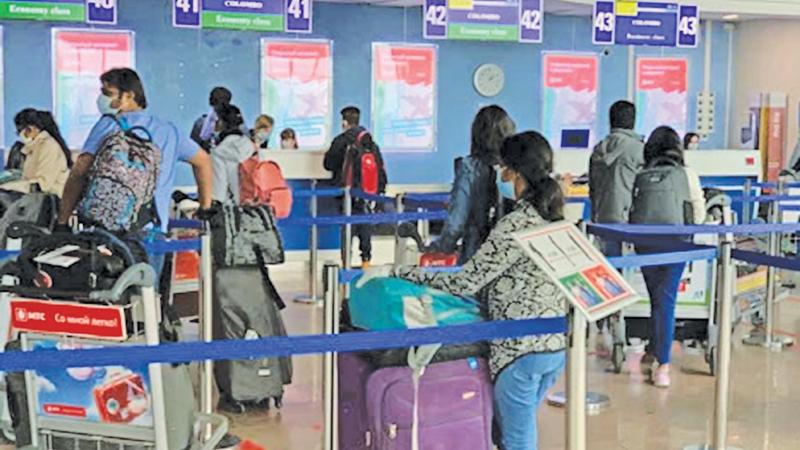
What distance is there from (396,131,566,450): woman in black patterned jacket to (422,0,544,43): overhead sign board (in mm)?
7994

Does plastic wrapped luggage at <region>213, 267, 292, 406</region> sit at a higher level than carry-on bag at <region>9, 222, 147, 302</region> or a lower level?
lower

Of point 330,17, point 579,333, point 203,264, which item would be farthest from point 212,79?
point 579,333

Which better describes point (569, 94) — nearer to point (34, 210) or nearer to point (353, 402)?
point (34, 210)

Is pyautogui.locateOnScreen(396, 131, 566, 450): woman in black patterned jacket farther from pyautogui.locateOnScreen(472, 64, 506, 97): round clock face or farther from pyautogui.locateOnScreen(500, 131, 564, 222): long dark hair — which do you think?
pyautogui.locateOnScreen(472, 64, 506, 97): round clock face

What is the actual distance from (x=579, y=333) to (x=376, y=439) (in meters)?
0.92

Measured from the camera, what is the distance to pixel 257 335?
5.52 meters

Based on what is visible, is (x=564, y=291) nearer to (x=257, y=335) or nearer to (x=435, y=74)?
(x=257, y=335)

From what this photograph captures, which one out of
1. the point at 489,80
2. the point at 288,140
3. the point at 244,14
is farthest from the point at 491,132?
the point at 489,80

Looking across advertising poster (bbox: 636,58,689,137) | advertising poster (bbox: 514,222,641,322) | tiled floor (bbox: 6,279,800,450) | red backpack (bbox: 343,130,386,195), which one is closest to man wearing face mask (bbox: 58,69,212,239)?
tiled floor (bbox: 6,279,800,450)

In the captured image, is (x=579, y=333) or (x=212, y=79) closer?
(x=579, y=333)

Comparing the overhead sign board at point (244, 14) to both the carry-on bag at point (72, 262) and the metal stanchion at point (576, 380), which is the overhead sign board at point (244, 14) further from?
the metal stanchion at point (576, 380)

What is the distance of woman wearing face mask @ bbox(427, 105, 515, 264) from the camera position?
4832 mm

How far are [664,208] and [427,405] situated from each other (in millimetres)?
3092

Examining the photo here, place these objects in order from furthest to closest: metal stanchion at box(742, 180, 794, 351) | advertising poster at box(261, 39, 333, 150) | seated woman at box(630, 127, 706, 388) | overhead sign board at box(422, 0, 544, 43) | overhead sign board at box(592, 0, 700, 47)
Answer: advertising poster at box(261, 39, 333, 150), overhead sign board at box(592, 0, 700, 47), overhead sign board at box(422, 0, 544, 43), metal stanchion at box(742, 180, 794, 351), seated woman at box(630, 127, 706, 388)
